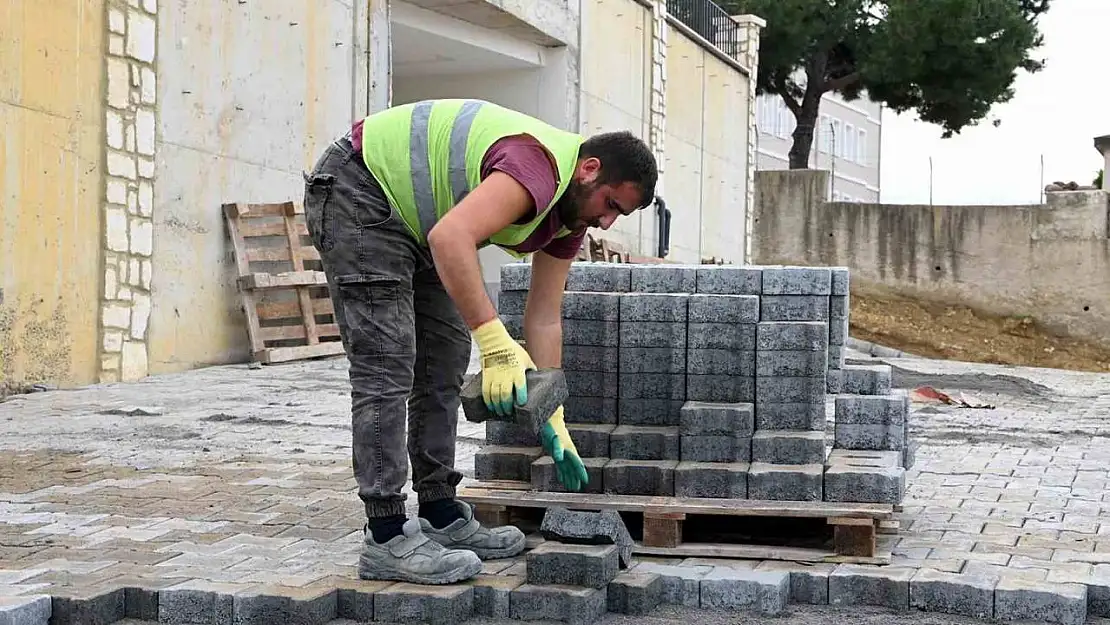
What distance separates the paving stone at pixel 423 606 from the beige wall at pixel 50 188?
21.0 ft

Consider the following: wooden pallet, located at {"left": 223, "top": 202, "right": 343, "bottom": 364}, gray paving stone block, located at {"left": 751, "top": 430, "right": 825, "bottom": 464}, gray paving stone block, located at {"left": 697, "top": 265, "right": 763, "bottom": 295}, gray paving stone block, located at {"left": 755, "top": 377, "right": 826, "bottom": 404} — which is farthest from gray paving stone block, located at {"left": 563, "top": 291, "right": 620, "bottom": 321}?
wooden pallet, located at {"left": 223, "top": 202, "right": 343, "bottom": 364}

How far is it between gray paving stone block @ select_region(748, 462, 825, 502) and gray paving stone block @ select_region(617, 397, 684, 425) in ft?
1.41

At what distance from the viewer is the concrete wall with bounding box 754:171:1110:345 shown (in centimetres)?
2380

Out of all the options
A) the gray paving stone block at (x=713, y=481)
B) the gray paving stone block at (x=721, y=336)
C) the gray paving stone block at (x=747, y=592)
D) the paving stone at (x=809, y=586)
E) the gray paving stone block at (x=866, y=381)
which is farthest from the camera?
the gray paving stone block at (x=866, y=381)

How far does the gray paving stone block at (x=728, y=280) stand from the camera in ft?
16.3

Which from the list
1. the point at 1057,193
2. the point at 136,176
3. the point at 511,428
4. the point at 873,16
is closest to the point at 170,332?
the point at 136,176

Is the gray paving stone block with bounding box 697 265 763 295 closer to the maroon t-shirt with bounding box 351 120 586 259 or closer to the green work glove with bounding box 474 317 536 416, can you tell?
the maroon t-shirt with bounding box 351 120 586 259

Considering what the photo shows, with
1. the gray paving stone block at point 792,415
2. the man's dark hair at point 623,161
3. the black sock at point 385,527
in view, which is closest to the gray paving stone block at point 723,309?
the gray paving stone block at point 792,415

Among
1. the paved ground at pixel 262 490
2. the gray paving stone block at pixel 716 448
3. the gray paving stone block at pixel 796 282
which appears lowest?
the paved ground at pixel 262 490

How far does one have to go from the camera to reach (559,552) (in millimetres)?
3922

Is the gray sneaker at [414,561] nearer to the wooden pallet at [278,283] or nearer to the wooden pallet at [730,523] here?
the wooden pallet at [730,523]

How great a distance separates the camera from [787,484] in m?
4.53

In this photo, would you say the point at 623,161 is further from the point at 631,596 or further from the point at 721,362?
the point at 631,596

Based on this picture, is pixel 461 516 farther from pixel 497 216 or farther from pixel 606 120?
pixel 606 120
